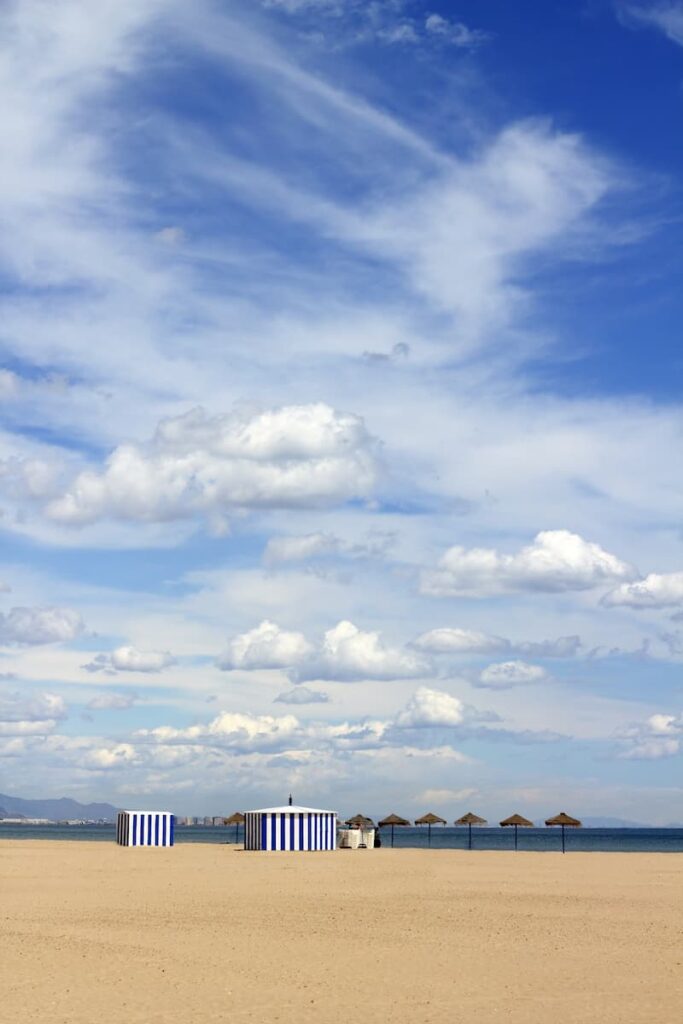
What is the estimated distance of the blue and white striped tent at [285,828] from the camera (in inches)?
1748

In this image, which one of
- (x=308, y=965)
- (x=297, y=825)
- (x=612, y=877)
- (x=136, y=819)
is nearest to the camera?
(x=308, y=965)

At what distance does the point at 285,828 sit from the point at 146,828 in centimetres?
936

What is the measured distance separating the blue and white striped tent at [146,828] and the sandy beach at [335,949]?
22061 mm

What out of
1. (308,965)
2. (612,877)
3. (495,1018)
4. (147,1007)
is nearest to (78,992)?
(147,1007)

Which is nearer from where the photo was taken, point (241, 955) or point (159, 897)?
point (241, 955)

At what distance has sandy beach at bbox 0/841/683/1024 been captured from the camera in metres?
11.3

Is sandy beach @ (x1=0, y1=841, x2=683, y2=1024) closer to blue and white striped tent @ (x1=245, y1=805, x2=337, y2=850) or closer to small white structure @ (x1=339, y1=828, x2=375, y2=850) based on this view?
blue and white striped tent @ (x1=245, y1=805, x2=337, y2=850)

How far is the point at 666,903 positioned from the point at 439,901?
4.63 m

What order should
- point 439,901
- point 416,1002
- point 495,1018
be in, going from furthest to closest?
point 439,901 < point 416,1002 < point 495,1018

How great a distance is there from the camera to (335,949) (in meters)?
15.3

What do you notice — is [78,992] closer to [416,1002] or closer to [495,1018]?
[416,1002]

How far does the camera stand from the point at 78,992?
1194 cm

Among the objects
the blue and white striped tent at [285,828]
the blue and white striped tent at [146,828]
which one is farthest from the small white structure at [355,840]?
the blue and white striped tent at [146,828]

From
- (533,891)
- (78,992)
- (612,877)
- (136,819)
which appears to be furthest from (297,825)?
(78,992)
